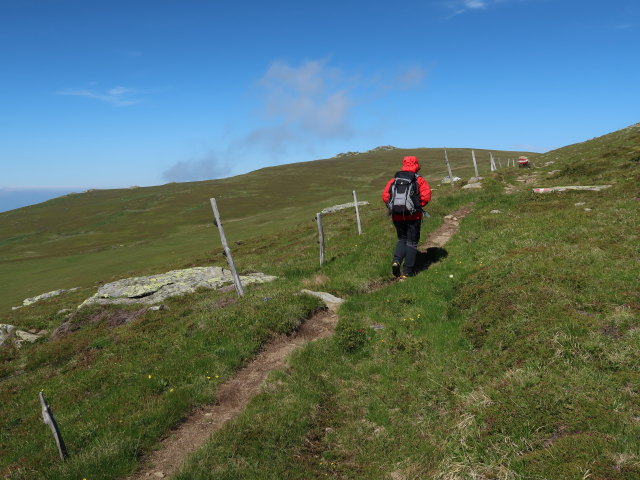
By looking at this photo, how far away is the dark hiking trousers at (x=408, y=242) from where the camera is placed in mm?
14703

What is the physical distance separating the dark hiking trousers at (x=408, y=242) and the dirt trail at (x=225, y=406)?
4070mm

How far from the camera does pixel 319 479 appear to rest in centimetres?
649

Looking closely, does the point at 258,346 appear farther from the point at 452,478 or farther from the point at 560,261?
the point at 560,261

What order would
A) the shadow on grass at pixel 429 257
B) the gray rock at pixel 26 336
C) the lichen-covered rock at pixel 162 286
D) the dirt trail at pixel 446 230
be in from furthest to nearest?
1. the lichen-covered rock at pixel 162 286
2. the gray rock at pixel 26 336
3. the dirt trail at pixel 446 230
4. the shadow on grass at pixel 429 257

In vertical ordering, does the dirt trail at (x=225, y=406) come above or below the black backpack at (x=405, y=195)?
below

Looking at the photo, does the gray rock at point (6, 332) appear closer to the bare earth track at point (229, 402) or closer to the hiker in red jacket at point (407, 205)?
the bare earth track at point (229, 402)

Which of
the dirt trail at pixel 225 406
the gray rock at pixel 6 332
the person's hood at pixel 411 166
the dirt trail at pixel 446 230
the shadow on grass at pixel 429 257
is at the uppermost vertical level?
the person's hood at pixel 411 166

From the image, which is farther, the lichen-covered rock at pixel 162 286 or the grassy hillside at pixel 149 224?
the grassy hillside at pixel 149 224

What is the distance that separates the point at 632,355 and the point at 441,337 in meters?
3.92

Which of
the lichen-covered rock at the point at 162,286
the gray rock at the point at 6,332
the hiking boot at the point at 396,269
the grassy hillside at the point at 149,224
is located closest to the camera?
the hiking boot at the point at 396,269

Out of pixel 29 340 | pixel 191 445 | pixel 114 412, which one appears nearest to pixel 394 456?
pixel 191 445

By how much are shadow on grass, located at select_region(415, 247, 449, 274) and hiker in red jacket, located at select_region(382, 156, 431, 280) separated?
1.02 metres

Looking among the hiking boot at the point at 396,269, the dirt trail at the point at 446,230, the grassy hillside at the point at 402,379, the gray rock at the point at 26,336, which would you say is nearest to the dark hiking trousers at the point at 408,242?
the hiking boot at the point at 396,269

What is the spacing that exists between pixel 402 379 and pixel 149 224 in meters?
106
